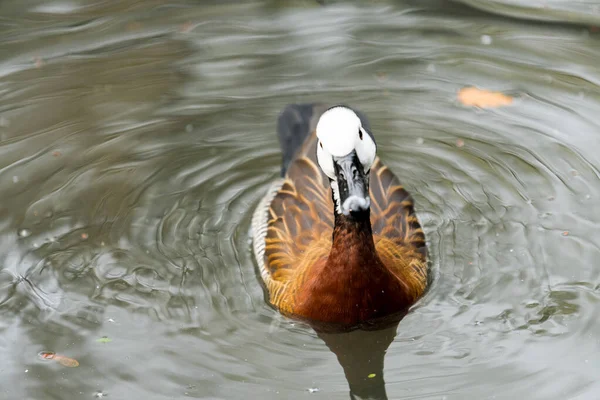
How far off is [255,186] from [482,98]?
6.84 ft

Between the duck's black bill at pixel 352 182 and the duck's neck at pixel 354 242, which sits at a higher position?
the duck's black bill at pixel 352 182

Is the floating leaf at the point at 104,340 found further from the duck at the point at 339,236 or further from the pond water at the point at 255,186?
the duck at the point at 339,236

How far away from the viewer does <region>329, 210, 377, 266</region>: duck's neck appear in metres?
5.25

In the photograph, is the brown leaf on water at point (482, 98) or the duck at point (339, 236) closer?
the duck at point (339, 236)

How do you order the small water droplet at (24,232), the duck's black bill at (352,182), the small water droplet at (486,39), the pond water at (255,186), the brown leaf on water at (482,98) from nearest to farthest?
the duck's black bill at (352,182) → the pond water at (255,186) → the small water droplet at (24,232) → the brown leaf on water at (482,98) → the small water droplet at (486,39)

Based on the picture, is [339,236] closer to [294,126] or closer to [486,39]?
[294,126]

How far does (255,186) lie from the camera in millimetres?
6879

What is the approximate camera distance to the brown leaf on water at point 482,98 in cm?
757

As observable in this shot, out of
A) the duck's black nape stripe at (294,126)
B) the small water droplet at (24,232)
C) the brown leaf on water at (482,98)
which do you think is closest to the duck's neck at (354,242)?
the duck's black nape stripe at (294,126)

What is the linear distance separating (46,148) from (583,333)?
13.8 feet

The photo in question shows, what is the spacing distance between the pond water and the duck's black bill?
883 mm

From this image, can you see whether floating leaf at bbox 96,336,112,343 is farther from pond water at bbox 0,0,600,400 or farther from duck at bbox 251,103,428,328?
duck at bbox 251,103,428,328

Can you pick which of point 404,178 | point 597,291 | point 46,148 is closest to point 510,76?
point 404,178

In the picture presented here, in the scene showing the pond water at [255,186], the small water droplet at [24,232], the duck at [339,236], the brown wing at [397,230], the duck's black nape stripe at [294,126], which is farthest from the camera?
the duck's black nape stripe at [294,126]
